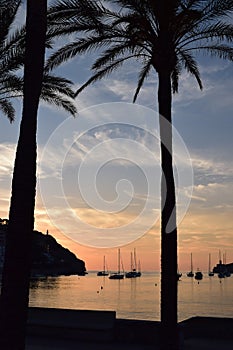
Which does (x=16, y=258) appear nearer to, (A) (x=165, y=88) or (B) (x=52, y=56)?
(A) (x=165, y=88)

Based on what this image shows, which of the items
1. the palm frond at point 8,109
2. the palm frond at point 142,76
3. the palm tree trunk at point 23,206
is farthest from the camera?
the palm frond at point 8,109

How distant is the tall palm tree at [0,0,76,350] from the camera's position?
7.55m

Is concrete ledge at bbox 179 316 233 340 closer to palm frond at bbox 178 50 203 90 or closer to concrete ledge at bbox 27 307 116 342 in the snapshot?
concrete ledge at bbox 27 307 116 342

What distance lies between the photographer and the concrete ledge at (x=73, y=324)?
1420 cm

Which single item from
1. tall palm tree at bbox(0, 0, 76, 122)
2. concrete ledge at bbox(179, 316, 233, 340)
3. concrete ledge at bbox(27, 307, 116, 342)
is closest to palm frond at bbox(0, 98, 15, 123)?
tall palm tree at bbox(0, 0, 76, 122)

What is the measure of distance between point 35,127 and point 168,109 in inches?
215

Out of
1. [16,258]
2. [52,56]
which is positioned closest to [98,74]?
[52,56]

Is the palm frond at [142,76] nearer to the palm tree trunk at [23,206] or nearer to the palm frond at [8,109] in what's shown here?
the palm frond at [8,109]

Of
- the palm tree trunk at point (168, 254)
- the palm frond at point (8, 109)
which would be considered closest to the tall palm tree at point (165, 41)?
the palm tree trunk at point (168, 254)

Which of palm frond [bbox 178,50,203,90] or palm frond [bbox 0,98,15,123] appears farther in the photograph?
palm frond [bbox 0,98,15,123]

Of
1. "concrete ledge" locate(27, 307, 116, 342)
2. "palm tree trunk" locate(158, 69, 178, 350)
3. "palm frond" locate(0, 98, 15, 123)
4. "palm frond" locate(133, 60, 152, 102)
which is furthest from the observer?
"palm frond" locate(0, 98, 15, 123)

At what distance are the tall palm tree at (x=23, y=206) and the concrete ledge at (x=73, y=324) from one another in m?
6.93

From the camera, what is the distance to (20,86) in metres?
19.4

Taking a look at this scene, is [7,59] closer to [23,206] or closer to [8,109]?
[8,109]
